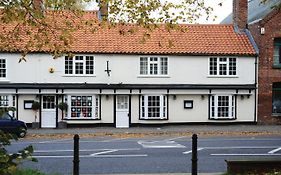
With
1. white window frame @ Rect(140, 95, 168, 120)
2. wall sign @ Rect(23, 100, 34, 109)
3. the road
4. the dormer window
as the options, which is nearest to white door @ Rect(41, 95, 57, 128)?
wall sign @ Rect(23, 100, 34, 109)

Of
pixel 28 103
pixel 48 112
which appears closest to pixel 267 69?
pixel 48 112

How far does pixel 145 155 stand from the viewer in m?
16.9

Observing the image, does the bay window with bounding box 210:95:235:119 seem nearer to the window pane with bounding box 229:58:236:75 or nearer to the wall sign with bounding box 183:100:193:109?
the wall sign with bounding box 183:100:193:109

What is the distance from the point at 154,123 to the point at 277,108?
30.0 ft

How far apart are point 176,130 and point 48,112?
340 inches

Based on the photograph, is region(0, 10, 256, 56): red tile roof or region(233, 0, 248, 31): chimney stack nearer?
region(0, 10, 256, 56): red tile roof

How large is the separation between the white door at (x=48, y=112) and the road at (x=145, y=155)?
955 centimetres

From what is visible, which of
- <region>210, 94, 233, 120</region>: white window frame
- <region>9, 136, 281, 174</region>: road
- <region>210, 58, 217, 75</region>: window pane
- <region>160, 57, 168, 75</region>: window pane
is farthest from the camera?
<region>210, 58, 217, 75</region>: window pane

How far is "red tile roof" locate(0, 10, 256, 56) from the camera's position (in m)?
31.0

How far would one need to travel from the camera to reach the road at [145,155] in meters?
13.7

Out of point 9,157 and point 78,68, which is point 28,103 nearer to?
point 78,68

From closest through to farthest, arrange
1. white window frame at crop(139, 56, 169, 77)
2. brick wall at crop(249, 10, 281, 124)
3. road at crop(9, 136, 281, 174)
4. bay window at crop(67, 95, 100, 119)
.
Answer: road at crop(9, 136, 281, 174)
bay window at crop(67, 95, 100, 119)
white window frame at crop(139, 56, 169, 77)
brick wall at crop(249, 10, 281, 124)

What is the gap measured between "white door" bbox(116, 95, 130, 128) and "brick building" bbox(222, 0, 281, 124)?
31.0ft

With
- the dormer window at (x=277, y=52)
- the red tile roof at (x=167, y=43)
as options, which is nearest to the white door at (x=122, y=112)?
the red tile roof at (x=167, y=43)
